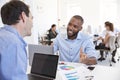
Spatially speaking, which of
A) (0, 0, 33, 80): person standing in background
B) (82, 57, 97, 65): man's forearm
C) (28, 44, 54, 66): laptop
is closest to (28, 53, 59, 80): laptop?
(28, 44, 54, 66): laptop

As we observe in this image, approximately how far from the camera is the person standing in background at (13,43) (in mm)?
1090

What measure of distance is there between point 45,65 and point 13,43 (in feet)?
2.39

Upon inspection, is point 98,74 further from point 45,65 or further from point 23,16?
point 23,16

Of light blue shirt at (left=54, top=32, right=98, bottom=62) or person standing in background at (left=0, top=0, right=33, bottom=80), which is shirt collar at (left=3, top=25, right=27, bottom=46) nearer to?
person standing in background at (left=0, top=0, right=33, bottom=80)

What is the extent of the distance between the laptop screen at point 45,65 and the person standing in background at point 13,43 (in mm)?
566

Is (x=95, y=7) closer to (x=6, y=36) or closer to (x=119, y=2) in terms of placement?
(x=119, y=2)

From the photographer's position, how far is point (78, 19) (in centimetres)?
268

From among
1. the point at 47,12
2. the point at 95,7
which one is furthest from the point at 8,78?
the point at 95,7

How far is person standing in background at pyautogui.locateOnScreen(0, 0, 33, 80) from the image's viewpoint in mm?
1090

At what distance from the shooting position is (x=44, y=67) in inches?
70.6

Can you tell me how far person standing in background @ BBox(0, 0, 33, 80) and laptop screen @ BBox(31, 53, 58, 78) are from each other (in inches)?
22.3

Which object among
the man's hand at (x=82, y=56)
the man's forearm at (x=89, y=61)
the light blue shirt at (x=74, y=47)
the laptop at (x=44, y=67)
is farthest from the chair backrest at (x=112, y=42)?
the laptop at (x=44, y=67)

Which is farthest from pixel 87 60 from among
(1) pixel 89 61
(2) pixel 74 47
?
(2) pixel 74 47

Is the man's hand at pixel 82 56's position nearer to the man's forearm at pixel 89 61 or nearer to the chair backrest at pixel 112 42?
the man's forearm at pixel 89 61
